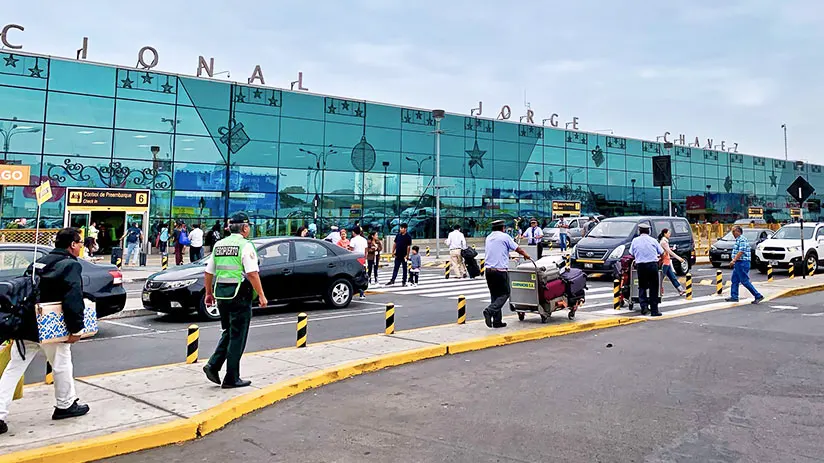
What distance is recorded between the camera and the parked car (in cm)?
2075

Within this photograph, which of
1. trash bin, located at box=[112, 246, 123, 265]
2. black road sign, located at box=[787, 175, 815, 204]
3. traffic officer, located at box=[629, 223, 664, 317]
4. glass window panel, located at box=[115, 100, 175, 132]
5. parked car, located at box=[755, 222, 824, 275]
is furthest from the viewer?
glass window panel, located at box=[115, 100, 175, 132]

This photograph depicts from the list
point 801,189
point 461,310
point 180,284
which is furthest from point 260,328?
point 801,189

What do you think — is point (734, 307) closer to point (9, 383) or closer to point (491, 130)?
point (9, 383)

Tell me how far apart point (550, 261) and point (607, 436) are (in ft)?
19.3

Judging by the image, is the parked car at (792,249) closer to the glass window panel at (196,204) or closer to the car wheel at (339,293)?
the car wheel at (339,293)

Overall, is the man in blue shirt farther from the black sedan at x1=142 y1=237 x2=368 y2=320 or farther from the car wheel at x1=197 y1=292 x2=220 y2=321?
the car wheel at x1=197 y1=292 x2=220 y2=321

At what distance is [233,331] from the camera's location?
6.20 m

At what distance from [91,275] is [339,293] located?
4.85m

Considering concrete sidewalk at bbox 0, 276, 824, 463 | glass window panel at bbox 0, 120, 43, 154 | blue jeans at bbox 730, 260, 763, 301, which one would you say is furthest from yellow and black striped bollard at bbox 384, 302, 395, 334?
glass window panel at bbox 0, 120, 43, 154

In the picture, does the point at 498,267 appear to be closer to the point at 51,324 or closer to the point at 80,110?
the point at 51,324

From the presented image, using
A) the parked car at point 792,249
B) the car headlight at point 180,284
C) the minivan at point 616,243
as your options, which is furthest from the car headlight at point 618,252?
the car headlight at point 180,284

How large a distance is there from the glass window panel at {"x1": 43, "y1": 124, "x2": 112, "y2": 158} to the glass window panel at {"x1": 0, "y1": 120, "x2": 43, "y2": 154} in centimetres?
37

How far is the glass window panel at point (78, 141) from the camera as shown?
99.0ft

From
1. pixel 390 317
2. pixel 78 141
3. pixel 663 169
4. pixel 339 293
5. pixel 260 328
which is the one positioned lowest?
pixel 260 328
